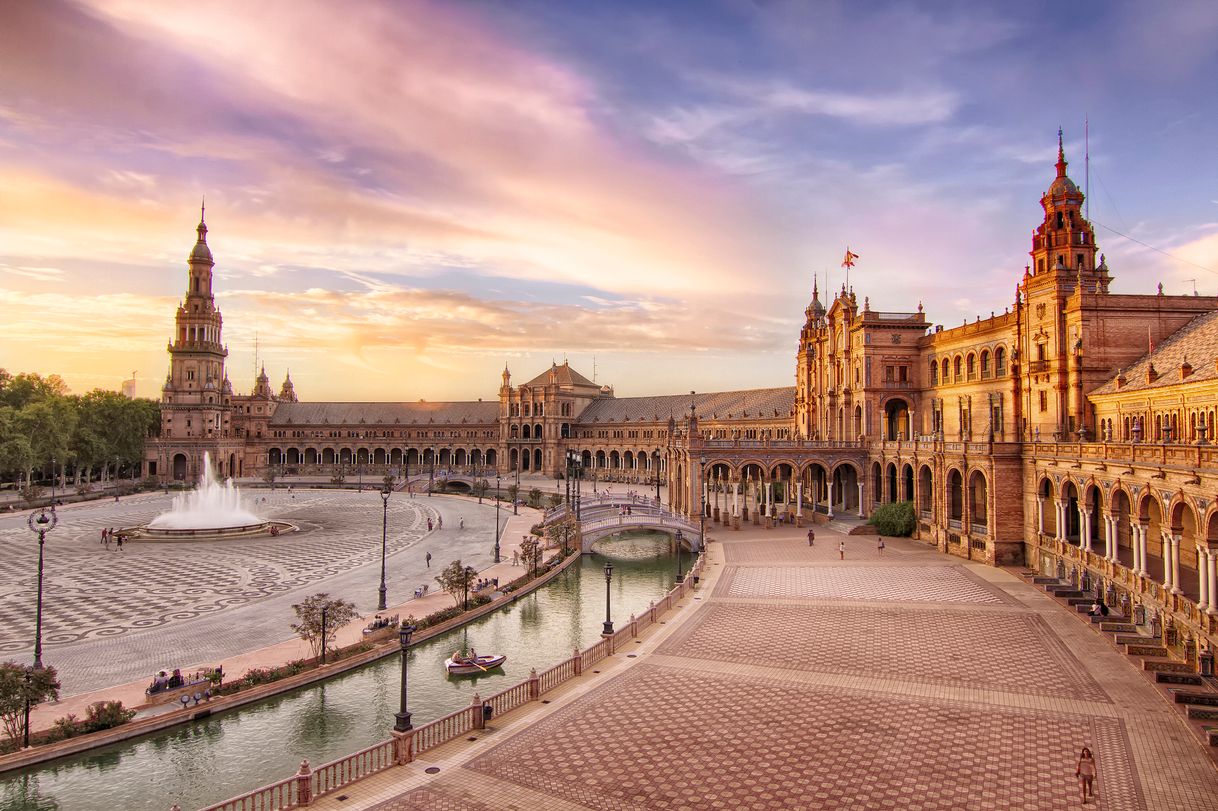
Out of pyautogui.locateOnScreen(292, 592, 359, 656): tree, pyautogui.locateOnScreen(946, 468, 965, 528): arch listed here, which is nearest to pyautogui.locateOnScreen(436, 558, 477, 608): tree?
pyautogui.locateOnScreen(292, 592, 359, 656): tree

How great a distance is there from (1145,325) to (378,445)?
12869 cm

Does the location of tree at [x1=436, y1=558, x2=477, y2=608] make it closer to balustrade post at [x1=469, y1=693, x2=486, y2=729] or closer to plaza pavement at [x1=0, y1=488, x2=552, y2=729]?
plaza pavement at [x1=0, y1=488, x2=552, y2=729]

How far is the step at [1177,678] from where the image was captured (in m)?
25.4

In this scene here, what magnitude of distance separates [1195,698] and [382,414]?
143449 millimetres

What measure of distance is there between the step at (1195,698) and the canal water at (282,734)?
22284 millimetres

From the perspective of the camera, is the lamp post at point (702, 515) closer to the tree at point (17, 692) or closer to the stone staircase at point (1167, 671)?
the stone staircase at point (1167, 671)

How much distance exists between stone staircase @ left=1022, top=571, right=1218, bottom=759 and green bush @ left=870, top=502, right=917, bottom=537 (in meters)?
21.8

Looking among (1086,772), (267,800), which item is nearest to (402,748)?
(267,800)

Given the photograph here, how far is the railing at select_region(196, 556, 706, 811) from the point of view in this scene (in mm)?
17969

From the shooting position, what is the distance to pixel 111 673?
2898cm

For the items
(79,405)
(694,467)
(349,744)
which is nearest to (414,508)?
(694,467)

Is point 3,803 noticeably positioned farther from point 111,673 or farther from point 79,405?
point 79,405

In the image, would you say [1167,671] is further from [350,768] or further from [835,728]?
[350,768]

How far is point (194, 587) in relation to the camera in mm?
44656
